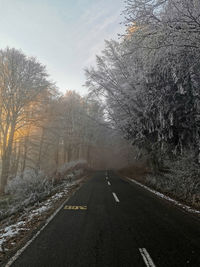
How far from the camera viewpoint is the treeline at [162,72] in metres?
5.02

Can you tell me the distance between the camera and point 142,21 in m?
5.54

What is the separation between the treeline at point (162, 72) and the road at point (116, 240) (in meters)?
3.73

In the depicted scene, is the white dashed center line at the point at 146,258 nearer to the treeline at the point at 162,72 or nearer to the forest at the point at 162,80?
the treeline at the point at 162,72

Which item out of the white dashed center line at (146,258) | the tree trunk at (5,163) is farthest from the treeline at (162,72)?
the tree trunk at (5,163)

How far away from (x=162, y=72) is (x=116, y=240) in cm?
636

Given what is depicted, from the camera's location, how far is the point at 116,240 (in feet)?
12.3

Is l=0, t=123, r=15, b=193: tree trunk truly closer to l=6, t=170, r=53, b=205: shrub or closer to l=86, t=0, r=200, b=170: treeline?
l=6, t=170, r=53, b=205: shrub

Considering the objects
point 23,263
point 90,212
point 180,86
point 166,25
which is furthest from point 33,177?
point 166,25

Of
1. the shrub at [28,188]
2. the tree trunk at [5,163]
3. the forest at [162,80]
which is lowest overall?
the shrub at [28,188]

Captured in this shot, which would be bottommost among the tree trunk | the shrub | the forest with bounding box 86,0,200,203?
the shrub

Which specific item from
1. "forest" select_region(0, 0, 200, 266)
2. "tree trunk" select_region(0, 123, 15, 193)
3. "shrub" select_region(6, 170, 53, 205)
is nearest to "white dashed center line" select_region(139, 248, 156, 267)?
"forest" select_region(0, 0, 200, 266)

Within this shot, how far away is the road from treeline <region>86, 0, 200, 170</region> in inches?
147

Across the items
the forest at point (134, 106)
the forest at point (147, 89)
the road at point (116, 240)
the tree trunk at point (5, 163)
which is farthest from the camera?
the tree trunk at point (5, 163)

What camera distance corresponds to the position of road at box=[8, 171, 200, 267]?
9.80ft
